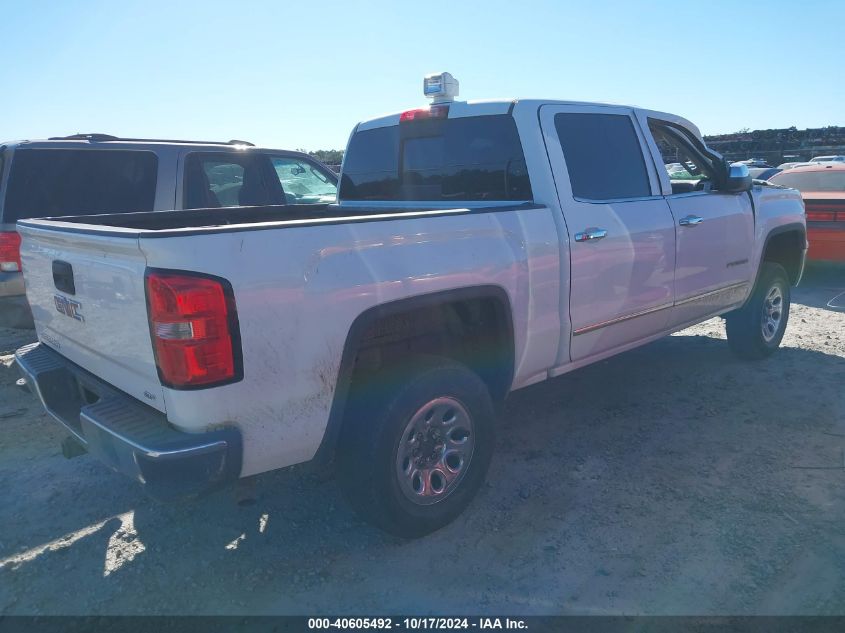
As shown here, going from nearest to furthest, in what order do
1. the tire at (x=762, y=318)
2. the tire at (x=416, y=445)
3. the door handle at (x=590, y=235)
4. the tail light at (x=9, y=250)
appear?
the tire at (x=416, y=445) < the door handle at (x=590, y=235) < the tail light at (x=9, y=250) < the tire at (x=762, y=318)

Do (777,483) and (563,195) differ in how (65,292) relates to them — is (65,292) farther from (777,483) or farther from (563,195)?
(777,483)

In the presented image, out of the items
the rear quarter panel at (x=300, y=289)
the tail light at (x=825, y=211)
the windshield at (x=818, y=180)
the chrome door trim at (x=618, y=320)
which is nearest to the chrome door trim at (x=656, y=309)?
the chrome door trim at (x=618, y=320)

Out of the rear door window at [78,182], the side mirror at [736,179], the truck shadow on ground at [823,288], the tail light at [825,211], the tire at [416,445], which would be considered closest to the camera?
the tire at [416,445]

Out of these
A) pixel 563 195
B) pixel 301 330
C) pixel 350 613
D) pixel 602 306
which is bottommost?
pixel 350 613

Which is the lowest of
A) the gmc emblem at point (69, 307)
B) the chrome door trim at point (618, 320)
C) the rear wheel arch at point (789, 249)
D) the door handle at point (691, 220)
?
the chrome door trim at point (618, 320)

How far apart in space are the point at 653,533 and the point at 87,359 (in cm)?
269

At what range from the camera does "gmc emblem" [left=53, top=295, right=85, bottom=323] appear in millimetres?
2741

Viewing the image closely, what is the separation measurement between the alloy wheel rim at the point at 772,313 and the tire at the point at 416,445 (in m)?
3.41

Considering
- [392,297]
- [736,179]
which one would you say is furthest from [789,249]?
[392,297]

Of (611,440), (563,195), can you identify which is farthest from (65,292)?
(611,440)

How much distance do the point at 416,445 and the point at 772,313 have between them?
4061 mm

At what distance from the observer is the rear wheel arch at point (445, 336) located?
2.60m

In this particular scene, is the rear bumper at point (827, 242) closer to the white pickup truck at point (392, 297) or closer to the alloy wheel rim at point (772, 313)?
the alloy wheel rim at point (772, 313)

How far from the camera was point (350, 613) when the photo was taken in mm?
2547
